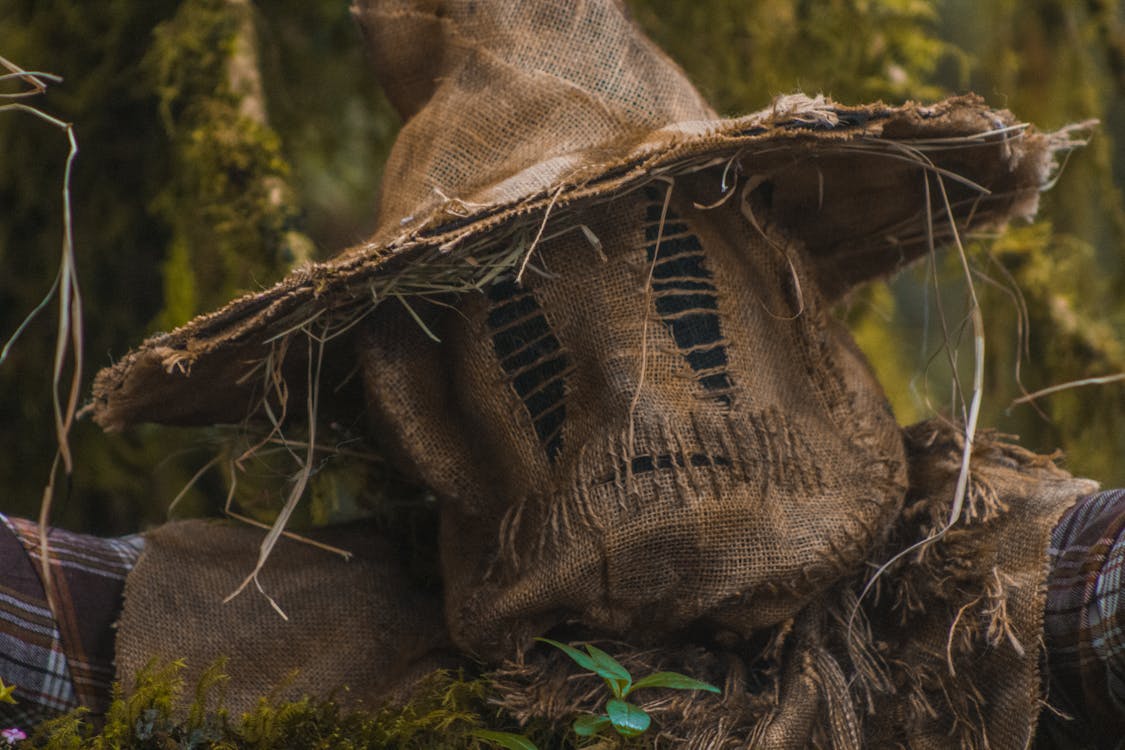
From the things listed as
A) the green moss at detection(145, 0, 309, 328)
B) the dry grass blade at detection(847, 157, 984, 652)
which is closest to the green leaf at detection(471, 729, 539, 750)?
the dry grass blade at detection(847, 157, 984, 652)

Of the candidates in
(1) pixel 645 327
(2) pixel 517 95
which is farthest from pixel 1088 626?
(2) pixel 517 95

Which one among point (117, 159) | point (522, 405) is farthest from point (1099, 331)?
point (117, 159)

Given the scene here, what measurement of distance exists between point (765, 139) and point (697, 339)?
203 millimetres

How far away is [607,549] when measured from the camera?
99cm

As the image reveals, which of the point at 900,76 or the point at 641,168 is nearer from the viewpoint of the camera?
the point at 641,168

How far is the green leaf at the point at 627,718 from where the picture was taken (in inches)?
36.6

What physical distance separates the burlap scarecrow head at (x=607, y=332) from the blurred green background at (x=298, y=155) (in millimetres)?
672

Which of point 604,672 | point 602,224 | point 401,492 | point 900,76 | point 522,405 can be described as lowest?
point 604,672

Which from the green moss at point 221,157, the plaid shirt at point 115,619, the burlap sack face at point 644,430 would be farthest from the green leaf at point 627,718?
the green moss at point 221,157

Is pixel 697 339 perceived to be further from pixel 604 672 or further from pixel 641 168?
pixel 604 672

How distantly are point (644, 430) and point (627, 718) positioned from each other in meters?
0.26

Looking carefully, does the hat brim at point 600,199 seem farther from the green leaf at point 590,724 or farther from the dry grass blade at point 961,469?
the green leaf at point 590,724

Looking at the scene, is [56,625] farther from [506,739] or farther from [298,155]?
[298,155]

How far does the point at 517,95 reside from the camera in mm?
1106
